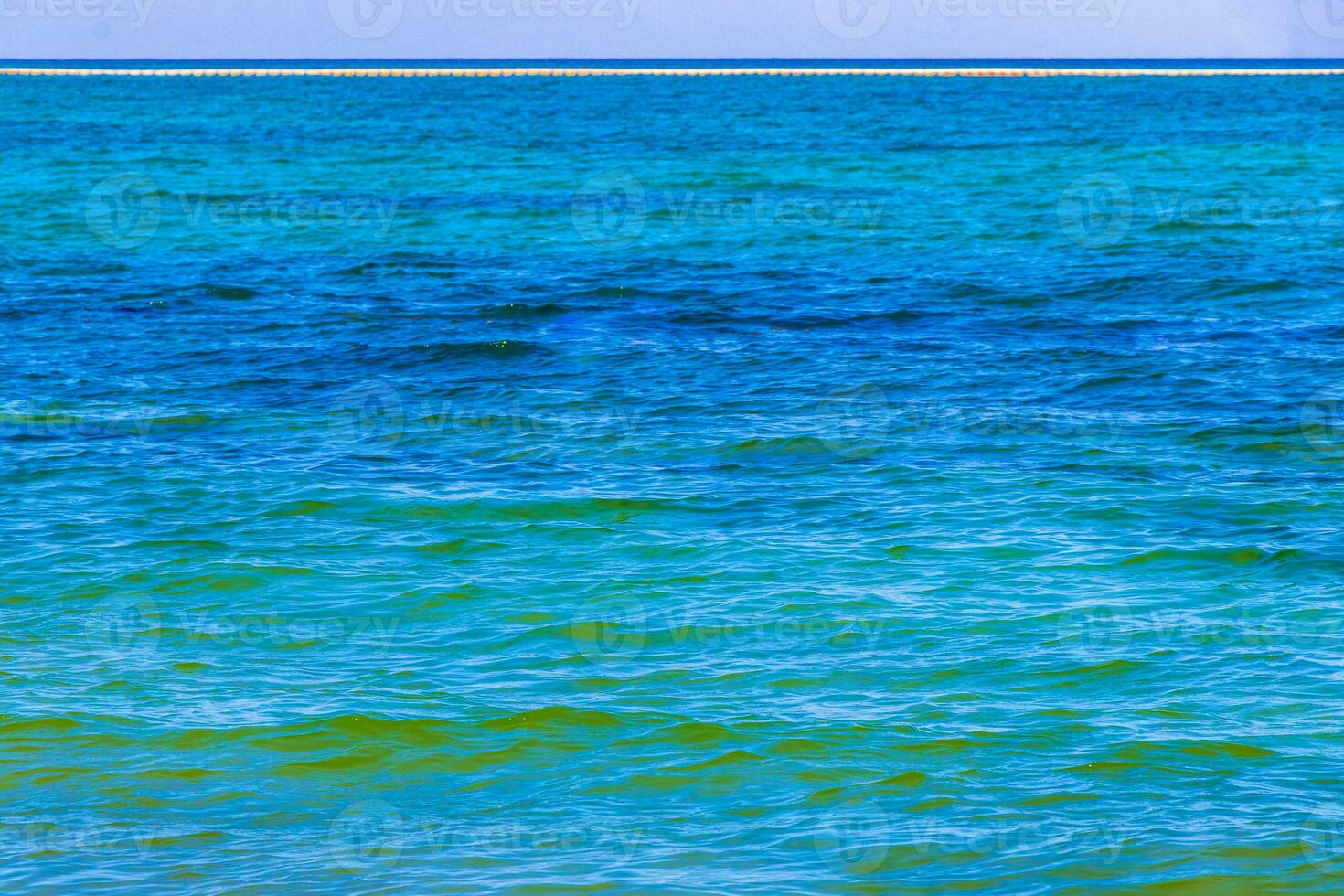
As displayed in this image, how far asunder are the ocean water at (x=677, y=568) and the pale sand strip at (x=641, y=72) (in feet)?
322

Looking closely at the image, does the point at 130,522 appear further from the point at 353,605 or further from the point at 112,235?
the point at 112,235

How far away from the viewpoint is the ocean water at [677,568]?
7.67m

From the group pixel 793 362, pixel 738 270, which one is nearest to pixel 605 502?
pixel 793 362

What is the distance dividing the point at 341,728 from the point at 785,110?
67864mm

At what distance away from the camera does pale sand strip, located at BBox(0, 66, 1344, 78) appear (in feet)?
397

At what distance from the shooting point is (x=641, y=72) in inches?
5123

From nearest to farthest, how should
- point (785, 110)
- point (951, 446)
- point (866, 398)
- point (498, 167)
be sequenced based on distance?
point (951, 446) < point (866, 398) < point (498, 167) < point (785, 110)

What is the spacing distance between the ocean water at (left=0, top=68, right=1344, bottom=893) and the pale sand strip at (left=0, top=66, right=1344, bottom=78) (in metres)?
98.1

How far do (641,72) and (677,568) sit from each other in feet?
402

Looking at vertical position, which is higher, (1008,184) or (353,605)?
(1008,184)

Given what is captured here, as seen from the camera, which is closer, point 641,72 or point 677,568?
point 677,568

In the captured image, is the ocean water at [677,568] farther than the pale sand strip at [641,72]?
No

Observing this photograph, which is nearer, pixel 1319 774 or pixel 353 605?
pixel 1319 774

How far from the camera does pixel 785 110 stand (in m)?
74.2
